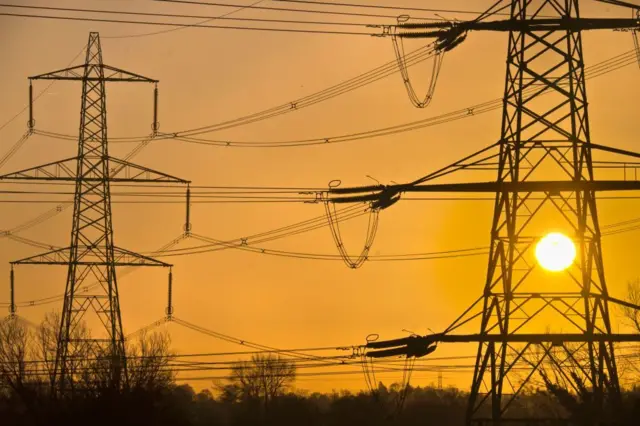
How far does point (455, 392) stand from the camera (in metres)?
150

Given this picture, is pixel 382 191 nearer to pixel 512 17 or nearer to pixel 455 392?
pixel 512 17

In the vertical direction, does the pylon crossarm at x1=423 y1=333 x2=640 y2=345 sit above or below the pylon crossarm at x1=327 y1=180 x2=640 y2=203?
below

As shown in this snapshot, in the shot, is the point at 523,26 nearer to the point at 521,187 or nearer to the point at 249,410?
the point at 521,187

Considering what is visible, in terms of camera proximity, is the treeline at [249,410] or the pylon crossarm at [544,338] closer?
the pylon crossarm at [544,338]

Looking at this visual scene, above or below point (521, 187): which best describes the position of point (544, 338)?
below

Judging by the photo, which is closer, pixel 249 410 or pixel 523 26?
pixel 523 26

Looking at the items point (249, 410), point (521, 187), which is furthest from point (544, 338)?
point (249, 410)

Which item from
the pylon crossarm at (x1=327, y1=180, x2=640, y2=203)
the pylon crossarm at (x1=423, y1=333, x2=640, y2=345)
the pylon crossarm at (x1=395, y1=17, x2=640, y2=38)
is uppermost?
the pylon crossarm at (x1=395, y1=17, x2=640, y2=38)

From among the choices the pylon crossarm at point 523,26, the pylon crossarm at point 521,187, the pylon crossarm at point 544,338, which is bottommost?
the pylon crossarm at point 544,338

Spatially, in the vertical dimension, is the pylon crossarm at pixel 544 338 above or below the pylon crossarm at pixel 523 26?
below

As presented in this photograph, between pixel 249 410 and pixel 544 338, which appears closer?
pixel 544 338

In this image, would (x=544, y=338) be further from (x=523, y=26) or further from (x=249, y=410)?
(x=249, y=410)

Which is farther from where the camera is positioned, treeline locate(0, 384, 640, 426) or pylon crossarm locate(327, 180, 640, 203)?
treeline locate(0, 384, 640, 426)

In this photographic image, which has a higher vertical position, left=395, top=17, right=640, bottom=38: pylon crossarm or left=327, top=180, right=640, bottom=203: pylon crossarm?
left=395, top=17, right=640, bottom=38: pylon crossarm
